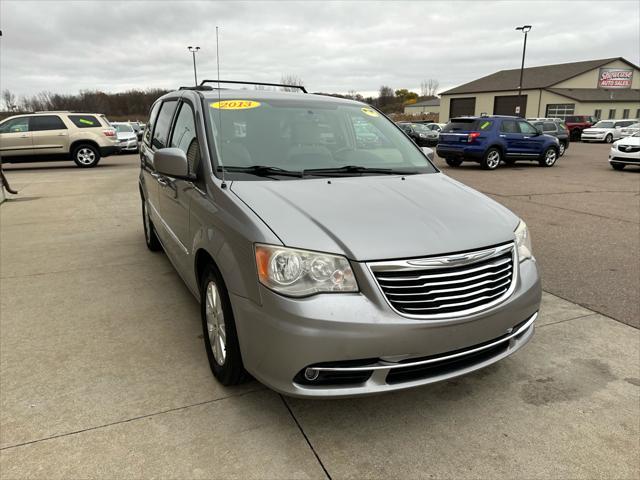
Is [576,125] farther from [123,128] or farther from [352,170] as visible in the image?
[352,170]

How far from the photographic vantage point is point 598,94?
2063 inches

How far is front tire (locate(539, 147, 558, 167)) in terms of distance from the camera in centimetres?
1705

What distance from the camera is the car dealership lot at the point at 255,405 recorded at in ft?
7.50

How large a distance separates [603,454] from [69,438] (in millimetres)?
2648

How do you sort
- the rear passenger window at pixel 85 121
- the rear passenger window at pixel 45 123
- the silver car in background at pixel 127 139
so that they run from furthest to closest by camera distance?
the silver car in background at pixel 127 139
the rear passenger window at pixel 85 121
the rear passenger window at pixel 45 123

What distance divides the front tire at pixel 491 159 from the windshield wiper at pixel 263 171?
1391cm

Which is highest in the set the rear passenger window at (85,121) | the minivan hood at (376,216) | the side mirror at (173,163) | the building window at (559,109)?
the building window at (559,109)

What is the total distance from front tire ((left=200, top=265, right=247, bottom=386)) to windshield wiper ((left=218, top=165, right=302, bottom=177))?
2.08ft

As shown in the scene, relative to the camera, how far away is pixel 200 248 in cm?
295

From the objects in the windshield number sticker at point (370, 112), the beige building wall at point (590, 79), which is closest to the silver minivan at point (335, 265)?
the windshield number sticker at point (370, 112)

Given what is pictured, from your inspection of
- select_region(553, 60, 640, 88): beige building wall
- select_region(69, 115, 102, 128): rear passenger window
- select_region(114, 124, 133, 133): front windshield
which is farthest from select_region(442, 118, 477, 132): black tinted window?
select_region(553, 60, 640, 88): beige building wall

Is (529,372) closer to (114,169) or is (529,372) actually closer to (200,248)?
(200,248)

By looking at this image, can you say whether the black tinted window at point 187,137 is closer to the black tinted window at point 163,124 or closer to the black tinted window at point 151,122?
the black tinted window at point 163,124

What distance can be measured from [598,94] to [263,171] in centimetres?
6005
